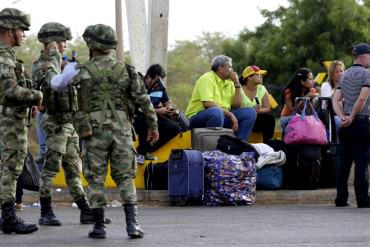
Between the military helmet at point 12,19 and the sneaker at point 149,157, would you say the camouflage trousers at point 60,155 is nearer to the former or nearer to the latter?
the military helmet at point 12,19

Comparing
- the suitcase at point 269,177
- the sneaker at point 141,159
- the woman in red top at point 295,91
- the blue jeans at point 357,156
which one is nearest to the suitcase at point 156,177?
the sneaker at point 141,159

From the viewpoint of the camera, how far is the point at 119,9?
25078mm

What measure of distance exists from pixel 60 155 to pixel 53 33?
1.21m

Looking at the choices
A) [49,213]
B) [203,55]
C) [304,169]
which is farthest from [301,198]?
[203,55]

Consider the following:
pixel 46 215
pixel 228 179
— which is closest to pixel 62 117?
pixel 46 215

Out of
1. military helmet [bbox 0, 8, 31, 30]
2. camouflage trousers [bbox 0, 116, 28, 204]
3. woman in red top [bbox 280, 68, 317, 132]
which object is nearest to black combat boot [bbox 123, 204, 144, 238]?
camouflage trousers [bbox 0, 116, 28, 204]

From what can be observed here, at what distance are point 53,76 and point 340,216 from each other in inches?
146

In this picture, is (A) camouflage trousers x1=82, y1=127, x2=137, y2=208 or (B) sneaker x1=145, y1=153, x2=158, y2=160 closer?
(A) camouflage trousers x1=82, y1=127, x2=137, y2=208

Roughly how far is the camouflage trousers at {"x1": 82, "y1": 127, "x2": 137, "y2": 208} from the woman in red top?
20.1 ft

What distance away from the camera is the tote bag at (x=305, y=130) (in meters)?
15.4

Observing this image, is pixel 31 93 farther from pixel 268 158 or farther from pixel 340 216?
pixel 268 158

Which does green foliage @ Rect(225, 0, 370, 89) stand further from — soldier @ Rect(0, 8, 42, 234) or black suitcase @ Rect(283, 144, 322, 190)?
soldier @ Rect(0, 8, 42, 234)

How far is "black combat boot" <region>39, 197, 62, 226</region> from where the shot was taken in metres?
11.3

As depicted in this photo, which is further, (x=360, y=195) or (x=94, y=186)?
(x=360, y=195)
